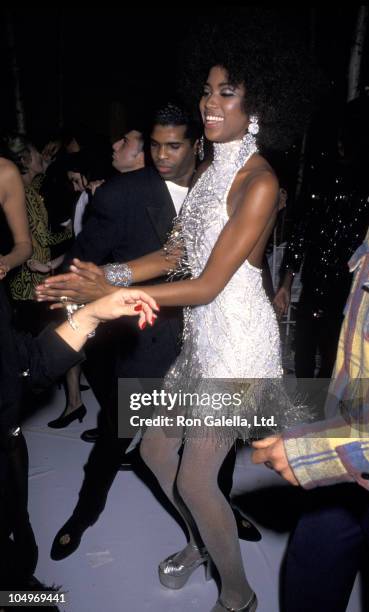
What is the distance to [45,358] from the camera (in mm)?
1643

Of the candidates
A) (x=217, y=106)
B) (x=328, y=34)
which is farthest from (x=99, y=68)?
(x=217, y=106)

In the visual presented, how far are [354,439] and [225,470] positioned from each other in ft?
4.78

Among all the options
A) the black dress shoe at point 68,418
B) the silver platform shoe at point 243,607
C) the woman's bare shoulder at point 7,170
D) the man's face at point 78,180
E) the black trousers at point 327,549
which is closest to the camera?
the black trousers at point 327,549

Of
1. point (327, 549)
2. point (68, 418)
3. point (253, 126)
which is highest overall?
point (253, 126)

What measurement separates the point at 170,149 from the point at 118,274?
0.74 meters

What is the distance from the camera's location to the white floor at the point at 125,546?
2160 mm

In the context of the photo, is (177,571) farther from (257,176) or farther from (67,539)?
(257,176)

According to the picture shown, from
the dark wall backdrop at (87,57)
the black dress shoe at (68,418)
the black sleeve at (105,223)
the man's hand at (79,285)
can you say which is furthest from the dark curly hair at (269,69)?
the dark wall backdrop at (87,57)

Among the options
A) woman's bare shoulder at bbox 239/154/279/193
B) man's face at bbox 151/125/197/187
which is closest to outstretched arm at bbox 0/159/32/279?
man's face at bbox 151/125/197/187

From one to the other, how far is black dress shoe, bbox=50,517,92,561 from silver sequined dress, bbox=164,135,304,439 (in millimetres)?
847

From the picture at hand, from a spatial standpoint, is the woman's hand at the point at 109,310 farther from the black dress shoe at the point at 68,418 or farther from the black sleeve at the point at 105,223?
the black dress shoe at the point at 68,418

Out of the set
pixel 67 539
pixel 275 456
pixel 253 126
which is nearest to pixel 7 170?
pixel 253 126

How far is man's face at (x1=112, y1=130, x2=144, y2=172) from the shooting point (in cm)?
316

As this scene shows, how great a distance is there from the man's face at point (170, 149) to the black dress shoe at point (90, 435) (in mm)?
1732
